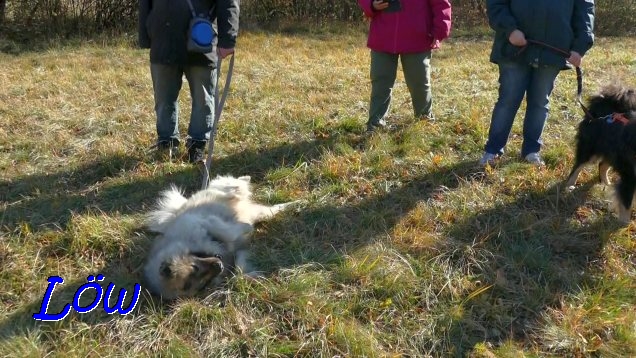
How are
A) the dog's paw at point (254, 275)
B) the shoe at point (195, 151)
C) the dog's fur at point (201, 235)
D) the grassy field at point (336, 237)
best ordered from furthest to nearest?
the shoe at point (195, 151)
the dog's paw at point (254, 275)
the dog's fur at point (201, 235)
the grassy field at point (336, 237)

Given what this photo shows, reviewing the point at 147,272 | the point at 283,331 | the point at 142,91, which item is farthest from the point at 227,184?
the point at 142,91

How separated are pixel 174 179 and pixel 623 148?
3126mm

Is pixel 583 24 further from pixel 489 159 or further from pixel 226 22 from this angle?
pixel 226 22

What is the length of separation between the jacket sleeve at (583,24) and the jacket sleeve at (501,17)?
44 cm

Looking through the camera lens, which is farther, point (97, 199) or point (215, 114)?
point (215, 114)

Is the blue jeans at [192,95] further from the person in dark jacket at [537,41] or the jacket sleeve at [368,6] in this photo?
the person in dark jacket at [537,41]

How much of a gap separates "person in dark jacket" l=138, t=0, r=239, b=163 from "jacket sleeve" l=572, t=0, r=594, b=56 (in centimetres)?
247

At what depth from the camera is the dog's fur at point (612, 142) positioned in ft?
11.4

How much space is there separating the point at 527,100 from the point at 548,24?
61cm

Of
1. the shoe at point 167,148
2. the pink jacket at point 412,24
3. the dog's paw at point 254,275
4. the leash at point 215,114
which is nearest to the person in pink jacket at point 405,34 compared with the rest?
the pink jacket at point 412,24

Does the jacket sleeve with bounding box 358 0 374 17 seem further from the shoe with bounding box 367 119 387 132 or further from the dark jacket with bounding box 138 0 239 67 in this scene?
the dark jacket with bounding box 138 0 239 67

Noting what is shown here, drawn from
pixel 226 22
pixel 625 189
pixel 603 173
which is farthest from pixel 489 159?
pixel 226 22

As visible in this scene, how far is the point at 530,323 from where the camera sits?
2.90 metres

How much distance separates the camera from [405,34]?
15.4 ft
